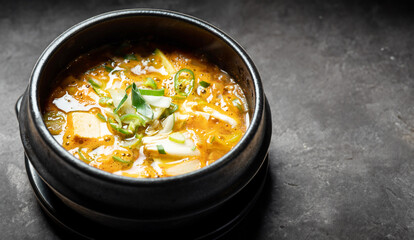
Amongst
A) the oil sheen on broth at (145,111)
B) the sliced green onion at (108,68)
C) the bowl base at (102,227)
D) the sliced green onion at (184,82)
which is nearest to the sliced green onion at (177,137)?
the oil sheen on broth at (145,111)

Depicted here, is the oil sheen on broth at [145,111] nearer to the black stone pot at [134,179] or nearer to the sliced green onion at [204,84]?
the sliced green onion at [204,84]

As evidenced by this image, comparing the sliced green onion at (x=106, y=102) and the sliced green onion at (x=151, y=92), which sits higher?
the sliced green onion at (x=151, y=92)

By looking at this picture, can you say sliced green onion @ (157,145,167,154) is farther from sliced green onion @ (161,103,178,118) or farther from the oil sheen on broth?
sliced green onion @ (161,103,178,118)

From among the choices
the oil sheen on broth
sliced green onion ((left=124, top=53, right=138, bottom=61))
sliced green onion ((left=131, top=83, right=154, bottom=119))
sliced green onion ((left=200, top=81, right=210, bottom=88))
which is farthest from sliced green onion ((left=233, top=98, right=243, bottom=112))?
sliced green onion ((left=124, top=53, right=138, bottom=61))

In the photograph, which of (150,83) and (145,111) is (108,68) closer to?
(150,83)

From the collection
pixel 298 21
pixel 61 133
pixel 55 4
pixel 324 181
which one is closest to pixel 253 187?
pixel 324 181

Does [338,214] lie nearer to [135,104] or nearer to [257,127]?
[257,127]

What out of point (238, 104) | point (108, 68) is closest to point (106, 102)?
point (108, 68)
